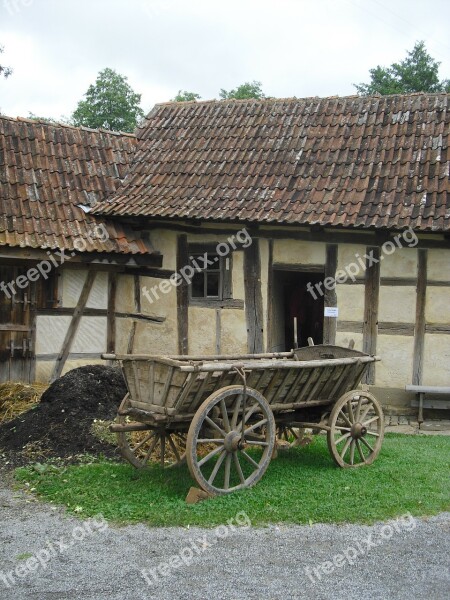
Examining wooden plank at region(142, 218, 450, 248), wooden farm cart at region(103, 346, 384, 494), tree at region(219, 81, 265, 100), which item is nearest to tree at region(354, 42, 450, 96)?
tree at region(219, 81, 265, 100)

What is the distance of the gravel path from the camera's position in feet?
15.4

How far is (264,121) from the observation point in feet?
42.5

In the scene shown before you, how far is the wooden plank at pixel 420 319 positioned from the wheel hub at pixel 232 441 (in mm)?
4755

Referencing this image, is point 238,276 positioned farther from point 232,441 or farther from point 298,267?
point 232,441

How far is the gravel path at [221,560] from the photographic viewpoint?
4680 millimetres

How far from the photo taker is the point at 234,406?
652 centimetres

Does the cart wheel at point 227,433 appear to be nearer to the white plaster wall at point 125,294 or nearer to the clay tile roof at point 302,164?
the clay tile roof at point 302,164

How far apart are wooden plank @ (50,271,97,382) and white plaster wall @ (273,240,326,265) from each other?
2.94 metres

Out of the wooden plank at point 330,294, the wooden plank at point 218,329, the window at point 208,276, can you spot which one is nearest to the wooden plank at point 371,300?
the wooden plank at point 330,294

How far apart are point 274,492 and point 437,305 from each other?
4.92 m

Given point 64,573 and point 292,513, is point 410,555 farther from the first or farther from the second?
point 64,573

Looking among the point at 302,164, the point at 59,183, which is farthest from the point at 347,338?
the point at 59,183

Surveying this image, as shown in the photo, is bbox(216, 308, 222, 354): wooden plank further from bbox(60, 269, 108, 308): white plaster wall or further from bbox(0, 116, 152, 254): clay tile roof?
bbox(60, 269, 108, 308): white plaster wall

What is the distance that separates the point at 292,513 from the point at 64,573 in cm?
192
